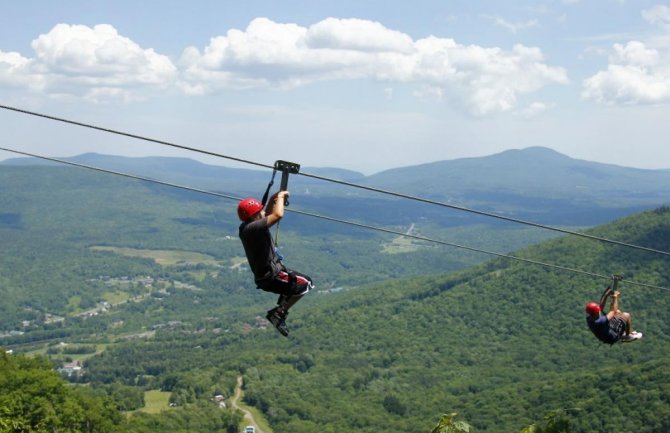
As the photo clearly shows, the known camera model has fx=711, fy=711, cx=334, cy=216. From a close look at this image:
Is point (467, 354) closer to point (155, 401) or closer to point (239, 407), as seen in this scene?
point (239, 407)

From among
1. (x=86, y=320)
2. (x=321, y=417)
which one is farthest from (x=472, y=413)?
(x=86, y=320)

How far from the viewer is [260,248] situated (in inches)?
339

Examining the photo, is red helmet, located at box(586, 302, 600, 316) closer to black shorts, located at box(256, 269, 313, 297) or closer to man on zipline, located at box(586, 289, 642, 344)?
man on zipline, located at box(586, 289, 642, 344)

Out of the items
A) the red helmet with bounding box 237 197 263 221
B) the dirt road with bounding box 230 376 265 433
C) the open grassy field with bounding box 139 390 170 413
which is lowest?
the open grassy field with bounding box 139 390 170 413

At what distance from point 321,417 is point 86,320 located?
98938 mm

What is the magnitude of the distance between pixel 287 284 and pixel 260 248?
Result: 0.75 metres

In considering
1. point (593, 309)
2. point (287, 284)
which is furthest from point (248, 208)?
point (593, 309)

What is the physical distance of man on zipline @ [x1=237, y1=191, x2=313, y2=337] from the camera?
835 centimetres

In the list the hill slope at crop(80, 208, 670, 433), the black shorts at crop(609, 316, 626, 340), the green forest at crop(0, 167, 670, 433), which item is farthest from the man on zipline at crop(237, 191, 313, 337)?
the hill slope at crop(80, 208, 670, 433)

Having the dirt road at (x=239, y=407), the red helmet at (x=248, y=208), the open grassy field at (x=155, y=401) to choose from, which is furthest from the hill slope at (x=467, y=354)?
the red helmet at (x=248, y=208)

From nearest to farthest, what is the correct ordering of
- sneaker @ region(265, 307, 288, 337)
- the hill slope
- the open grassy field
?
sneaker @ region(265, 307, 288, 337), the hill slope, the open grassy field

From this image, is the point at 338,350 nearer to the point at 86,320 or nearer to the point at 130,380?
the point at 130,380

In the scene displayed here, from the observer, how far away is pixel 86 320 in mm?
153125

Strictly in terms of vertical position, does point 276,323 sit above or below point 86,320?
above
